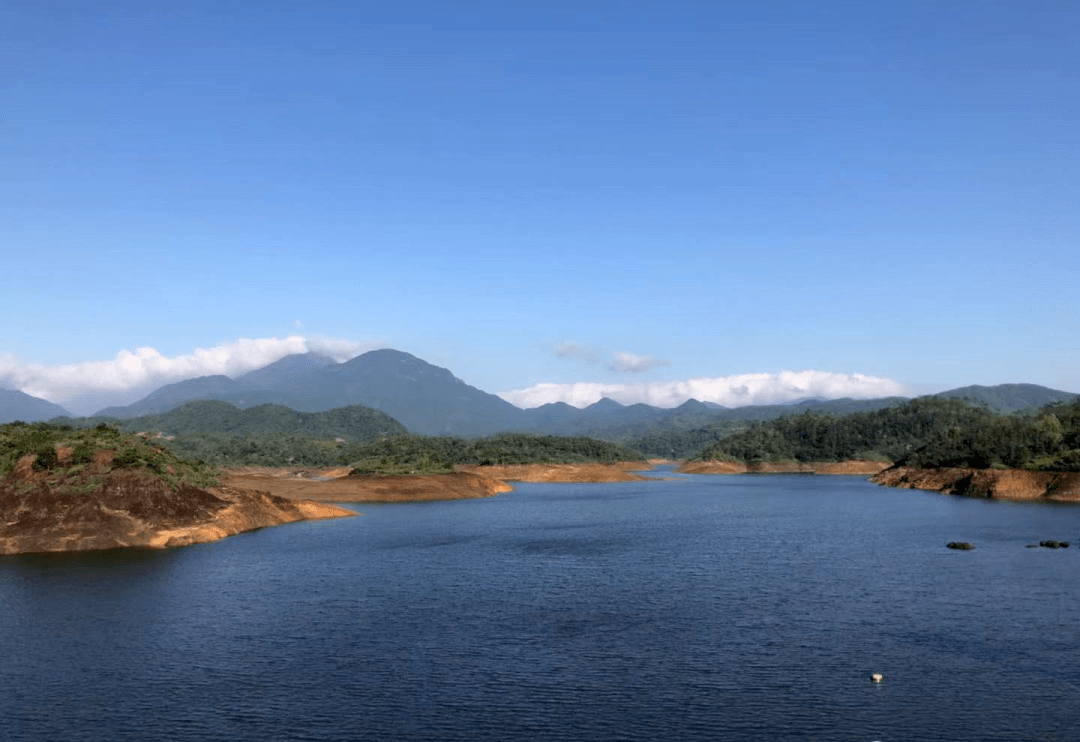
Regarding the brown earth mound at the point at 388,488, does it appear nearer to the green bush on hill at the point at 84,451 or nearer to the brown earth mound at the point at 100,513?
the green bush on hill at the point at 84,451

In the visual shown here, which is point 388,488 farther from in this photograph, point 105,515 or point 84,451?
point 105,515

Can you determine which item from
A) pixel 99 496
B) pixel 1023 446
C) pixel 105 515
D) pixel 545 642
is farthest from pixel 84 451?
pixel 1023 446

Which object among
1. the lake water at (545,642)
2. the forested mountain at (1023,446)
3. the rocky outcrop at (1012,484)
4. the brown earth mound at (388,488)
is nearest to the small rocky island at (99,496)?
the lake water at (545,642)

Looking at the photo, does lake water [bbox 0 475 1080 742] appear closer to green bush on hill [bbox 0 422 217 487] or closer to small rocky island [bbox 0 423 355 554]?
small rocky island [bbox 0 423 355 554]

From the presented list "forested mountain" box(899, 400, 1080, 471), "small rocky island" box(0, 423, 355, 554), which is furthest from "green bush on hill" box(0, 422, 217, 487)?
"forested mountain" box(899, 400, 1080, 471)

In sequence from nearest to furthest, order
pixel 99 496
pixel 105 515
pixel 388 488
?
pixel 105 515, pixel 99 496, pixel 388 488

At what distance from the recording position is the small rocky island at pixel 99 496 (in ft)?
260

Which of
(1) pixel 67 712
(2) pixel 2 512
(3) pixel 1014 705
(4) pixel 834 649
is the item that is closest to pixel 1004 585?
(4) pixel 834 649

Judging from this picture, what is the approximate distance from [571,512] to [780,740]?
102 meters

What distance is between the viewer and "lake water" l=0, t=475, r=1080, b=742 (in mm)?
30016

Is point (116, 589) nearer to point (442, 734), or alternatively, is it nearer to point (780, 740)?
point (442, 734)

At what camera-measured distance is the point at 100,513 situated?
81.4 metres

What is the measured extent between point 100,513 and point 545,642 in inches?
2390

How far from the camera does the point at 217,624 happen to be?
4619 cm
